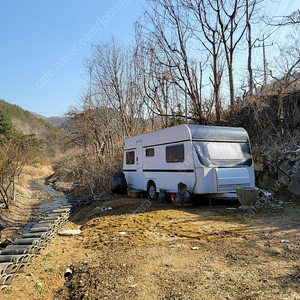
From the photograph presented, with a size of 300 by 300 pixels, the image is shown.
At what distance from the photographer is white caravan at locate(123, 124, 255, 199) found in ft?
30.3

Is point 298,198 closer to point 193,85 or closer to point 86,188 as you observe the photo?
point 193,85

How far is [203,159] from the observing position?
30.5 ft

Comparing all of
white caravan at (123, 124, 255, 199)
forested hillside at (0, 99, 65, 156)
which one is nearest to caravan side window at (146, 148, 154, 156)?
white caravan at (123, 124, 255, 199)

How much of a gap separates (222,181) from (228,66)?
31.9 feet

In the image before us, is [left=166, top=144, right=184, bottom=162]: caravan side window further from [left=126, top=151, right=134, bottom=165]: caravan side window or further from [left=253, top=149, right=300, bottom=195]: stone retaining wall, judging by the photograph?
[left=253, top=149, right=300, bottom=195]: stone retaining wall

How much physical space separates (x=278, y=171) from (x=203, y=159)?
399 centimetres

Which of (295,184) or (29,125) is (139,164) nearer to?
(295,184)

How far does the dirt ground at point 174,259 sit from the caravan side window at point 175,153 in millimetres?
2040

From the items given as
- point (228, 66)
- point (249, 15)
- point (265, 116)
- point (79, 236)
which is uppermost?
point (249, 15)

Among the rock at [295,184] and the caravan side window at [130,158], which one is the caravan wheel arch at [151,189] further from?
the rock at [295,184]

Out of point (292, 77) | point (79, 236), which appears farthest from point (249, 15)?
point (79, 236)

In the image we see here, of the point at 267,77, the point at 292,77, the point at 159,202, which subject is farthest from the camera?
the point at 267,77

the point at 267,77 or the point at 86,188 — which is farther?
the point at 86,188

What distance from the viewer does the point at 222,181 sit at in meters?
9.21
